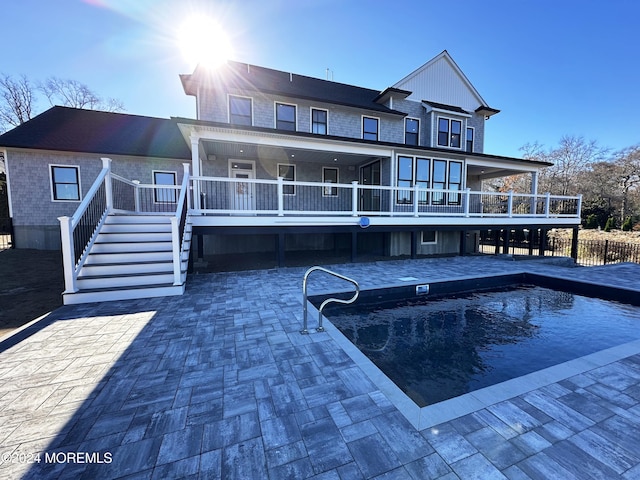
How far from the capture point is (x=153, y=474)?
170 cm

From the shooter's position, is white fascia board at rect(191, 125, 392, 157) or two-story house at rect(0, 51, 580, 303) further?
two-story house at rect(0, 51, 580, 303)

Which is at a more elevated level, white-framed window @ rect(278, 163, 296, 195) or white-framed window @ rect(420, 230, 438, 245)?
white-framed window @ rect(278, 163, 296, 195)

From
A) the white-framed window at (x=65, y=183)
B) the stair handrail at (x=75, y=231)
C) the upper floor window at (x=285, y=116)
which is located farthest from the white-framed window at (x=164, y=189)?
the upper floor window at (x=285, y=116)

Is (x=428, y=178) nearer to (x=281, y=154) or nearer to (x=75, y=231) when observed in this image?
(x=281, y=154)

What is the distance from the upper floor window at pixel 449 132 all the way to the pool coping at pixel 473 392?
479 inches

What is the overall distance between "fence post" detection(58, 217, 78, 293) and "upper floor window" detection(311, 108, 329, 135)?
9.69 m

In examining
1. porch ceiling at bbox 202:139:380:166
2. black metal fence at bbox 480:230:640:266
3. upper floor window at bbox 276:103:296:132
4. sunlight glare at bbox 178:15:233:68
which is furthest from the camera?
black metal fence at bbox 480:230:640:266

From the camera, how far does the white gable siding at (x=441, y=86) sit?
13336 millimetres

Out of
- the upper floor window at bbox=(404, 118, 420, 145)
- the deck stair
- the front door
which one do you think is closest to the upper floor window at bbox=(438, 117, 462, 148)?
the upper floor window at bbox=(404, 118, 420, 145)

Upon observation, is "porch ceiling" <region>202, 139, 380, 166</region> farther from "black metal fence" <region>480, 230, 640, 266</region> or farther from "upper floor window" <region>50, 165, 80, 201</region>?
"black metal fence" <region>480, 230, 640, 266</region>

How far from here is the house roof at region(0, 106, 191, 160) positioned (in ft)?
36.8

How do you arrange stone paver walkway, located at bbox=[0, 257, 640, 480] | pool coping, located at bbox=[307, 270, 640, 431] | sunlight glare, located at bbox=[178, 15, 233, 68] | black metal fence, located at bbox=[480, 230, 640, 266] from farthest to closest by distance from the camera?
black metal fence, located at bbox=[480, 230, 640, 266], sunlight glare, located at bbox=[178, 15, 233, 68], pool coping, located at bbox=[307, 270, 640, 431], stone paver walkway, located at bbox=[0, 257, 640, 480]

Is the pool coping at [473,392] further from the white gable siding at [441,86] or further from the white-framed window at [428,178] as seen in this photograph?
the white gable siding at [441,86]

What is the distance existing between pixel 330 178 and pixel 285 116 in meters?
3.41
